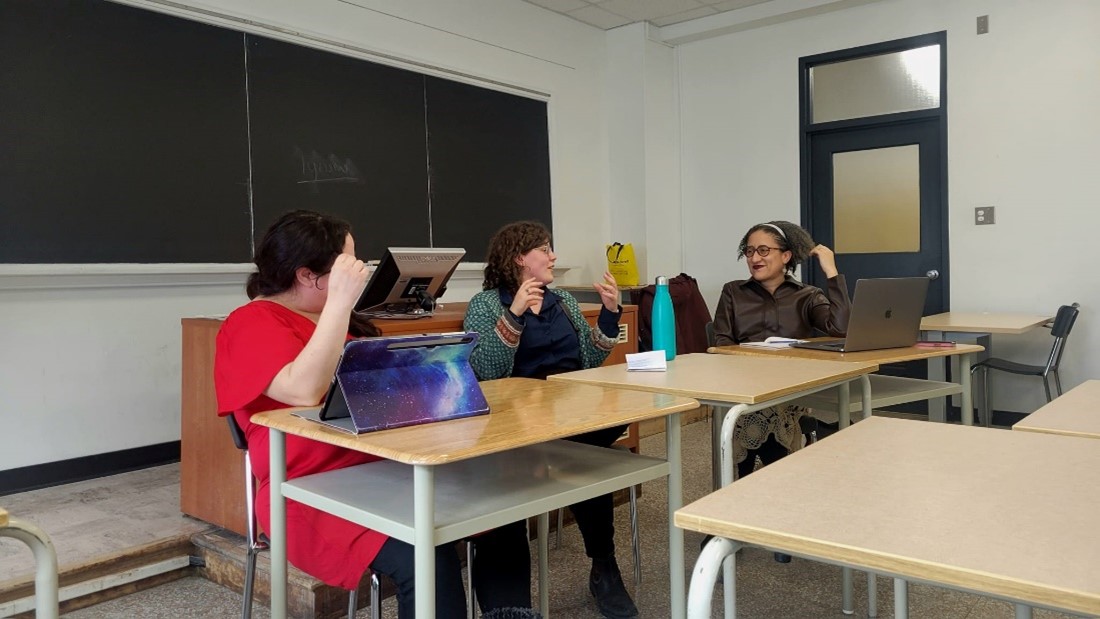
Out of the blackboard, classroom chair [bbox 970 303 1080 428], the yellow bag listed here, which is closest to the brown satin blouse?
classroom chair [bbox 970 303 1080 428]

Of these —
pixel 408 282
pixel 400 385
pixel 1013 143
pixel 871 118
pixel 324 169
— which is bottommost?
pixel 400 385

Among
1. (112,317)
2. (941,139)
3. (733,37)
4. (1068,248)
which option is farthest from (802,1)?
(112,317)

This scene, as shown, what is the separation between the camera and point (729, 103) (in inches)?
231

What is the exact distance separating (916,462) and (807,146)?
4.79 metres

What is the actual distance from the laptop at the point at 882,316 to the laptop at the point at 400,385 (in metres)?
1.38

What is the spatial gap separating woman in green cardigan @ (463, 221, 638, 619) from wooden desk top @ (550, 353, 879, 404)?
260mm

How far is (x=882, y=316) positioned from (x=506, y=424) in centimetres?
158

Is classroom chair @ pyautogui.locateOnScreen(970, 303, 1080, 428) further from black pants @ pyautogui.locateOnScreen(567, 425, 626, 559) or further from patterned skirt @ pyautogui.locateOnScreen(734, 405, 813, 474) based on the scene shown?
black pants @ pyautogui.locateOnScreen(567, 425, 626, 559)

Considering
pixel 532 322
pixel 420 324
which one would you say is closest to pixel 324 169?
pixel 420 324

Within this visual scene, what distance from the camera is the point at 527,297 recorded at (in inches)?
91.0

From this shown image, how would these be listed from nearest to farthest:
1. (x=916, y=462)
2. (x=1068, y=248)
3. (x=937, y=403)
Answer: (x=916, y=462)
(x=937, y=403)
(x=1068, y=248)

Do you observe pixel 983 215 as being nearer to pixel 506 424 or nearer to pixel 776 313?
pixel 776 313

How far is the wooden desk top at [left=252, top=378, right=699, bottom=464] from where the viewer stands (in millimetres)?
1227

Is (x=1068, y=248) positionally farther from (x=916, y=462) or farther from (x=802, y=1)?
(x=916, y=462)
